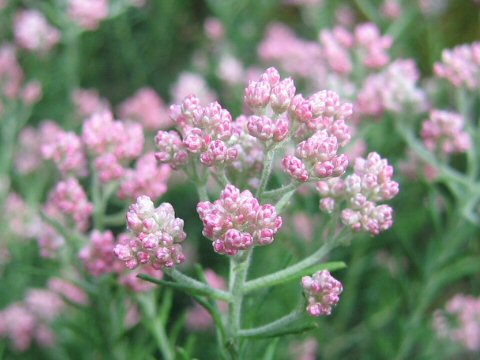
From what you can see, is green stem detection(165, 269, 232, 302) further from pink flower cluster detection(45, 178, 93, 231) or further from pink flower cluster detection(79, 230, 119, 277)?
pink flower cluster detection(45, 178, 93, 231)

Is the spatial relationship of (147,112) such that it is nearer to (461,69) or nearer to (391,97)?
(391,97)

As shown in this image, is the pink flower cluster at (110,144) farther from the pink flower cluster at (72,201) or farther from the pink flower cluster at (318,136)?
the pink flower cluster at (318,136)

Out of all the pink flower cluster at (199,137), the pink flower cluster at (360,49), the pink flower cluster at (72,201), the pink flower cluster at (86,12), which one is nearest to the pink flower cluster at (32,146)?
the pink flower cluster at (86,12)

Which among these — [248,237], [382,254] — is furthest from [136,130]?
[382,254]

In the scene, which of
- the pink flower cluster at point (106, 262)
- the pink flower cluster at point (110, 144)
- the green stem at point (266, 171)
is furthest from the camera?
the pink flower cluster at point (110, 144)

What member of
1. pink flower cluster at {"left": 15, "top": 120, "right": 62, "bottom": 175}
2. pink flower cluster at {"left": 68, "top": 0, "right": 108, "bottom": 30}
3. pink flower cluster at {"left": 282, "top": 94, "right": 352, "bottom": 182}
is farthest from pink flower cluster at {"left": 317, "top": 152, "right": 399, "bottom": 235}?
pink flower cluster at {"left": 68, "top": 0, "right": 108, "bottom": 30}

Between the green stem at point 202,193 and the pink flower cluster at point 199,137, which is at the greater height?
the pink flower cluster at point 199,137
